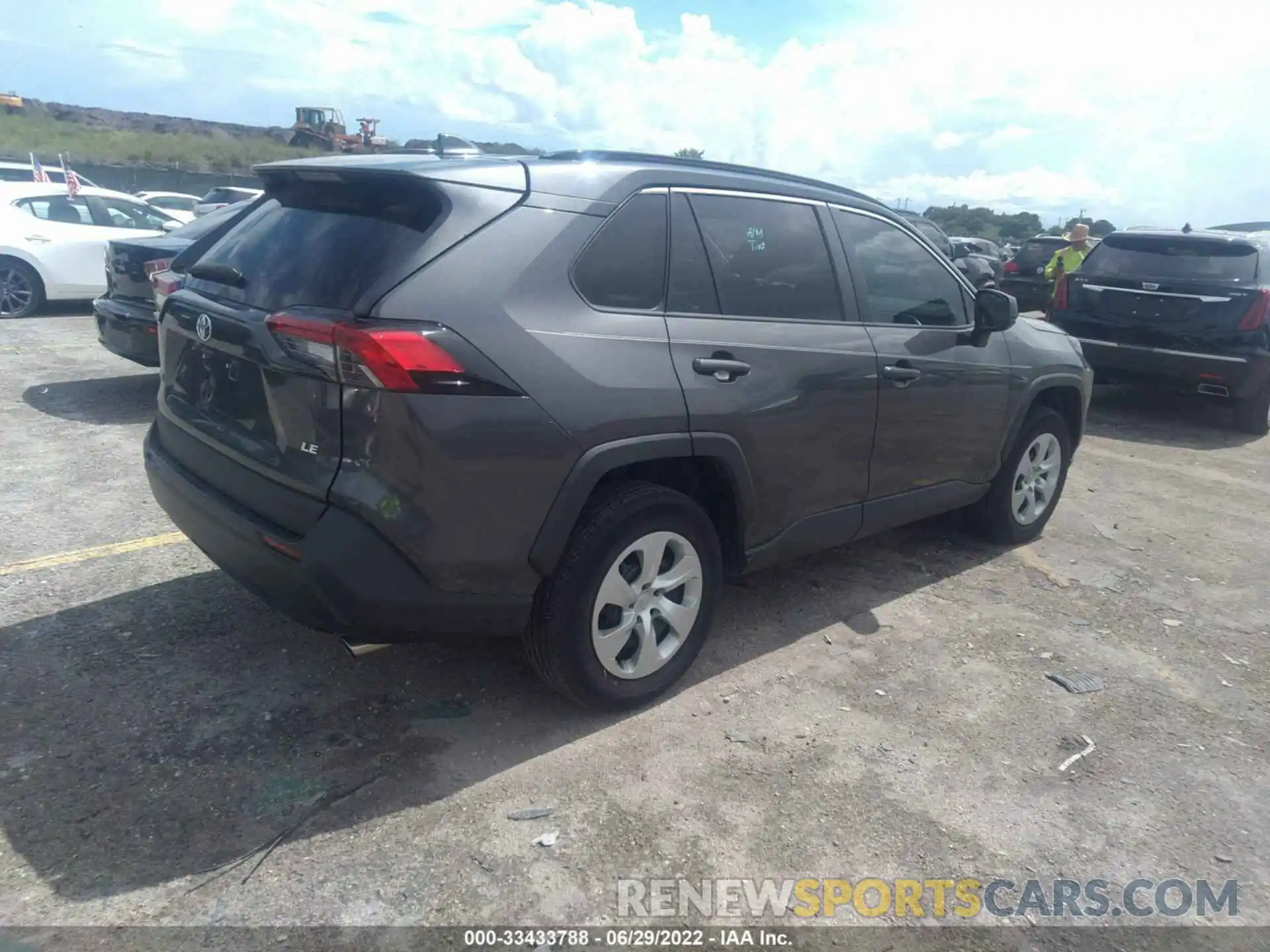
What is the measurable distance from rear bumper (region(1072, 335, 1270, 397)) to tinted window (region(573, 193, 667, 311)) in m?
6.41

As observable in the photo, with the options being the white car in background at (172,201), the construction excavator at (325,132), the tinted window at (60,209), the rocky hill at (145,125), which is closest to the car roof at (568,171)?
the tinted window at (60,209)

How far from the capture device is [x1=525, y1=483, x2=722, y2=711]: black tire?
3.05m

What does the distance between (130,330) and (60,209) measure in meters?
5.67

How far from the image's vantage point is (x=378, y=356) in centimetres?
259

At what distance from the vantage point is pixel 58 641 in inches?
140

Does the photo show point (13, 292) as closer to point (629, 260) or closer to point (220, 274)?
point (220, 274)

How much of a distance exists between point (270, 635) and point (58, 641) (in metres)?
0.76

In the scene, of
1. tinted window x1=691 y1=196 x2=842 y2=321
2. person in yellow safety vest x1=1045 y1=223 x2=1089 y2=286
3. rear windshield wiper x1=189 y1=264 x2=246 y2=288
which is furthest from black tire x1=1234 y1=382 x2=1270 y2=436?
rear windshield wiper x1=189 y1=264 x2=246 y2=288

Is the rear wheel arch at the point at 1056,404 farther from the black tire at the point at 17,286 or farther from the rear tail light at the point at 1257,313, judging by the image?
the black tire at the point at 17,286

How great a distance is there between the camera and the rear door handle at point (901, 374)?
4020 millimetres

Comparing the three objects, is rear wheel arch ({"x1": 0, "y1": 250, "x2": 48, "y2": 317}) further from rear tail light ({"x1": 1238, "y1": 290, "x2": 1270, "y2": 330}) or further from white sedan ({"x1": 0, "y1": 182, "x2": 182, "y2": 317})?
rear tail light ({"x1": 1238, "y1": 290, "x2": 1270, "y2": 330})

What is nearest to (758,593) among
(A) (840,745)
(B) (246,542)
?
(A) (840,745)

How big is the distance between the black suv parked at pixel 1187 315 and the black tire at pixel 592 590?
685 centimetres

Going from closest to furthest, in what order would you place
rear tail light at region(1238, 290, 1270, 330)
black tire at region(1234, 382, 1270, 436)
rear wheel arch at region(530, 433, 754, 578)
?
rear wheel arch at region(530, 433, 754, 578) → rear tail light at region(1238, 290, 1270, 330) → black tire at region(1234, 382, 1270, 436)
